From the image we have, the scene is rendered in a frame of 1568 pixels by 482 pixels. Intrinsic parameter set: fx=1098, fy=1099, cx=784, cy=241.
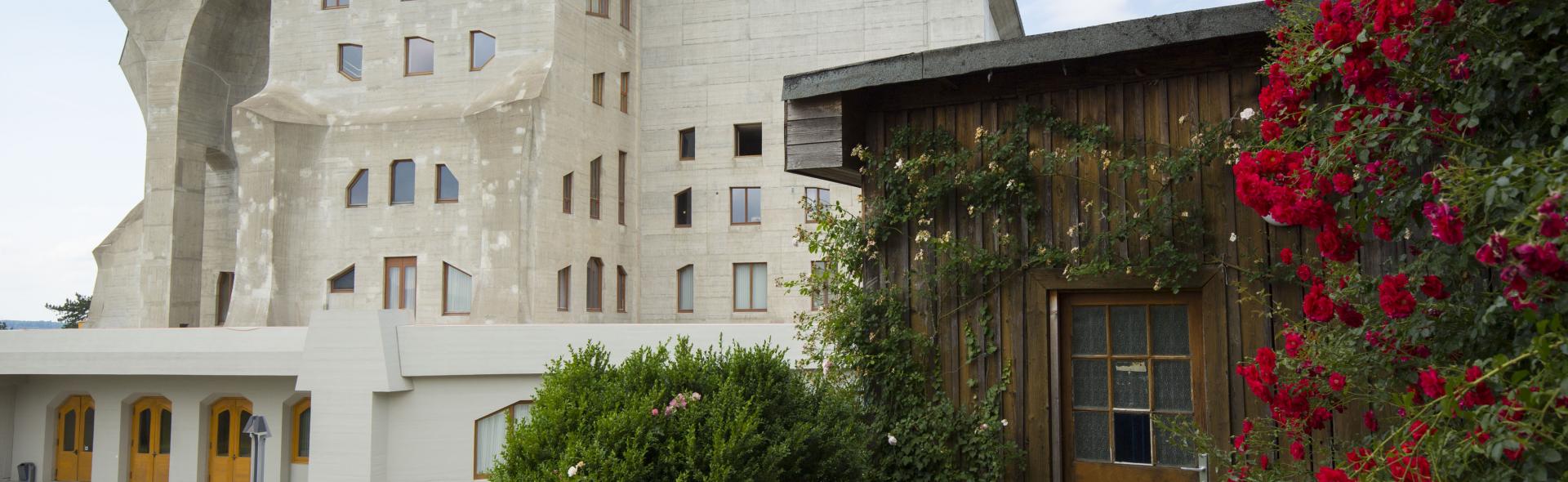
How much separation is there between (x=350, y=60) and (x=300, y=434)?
1036 cm

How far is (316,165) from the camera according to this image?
28250mm

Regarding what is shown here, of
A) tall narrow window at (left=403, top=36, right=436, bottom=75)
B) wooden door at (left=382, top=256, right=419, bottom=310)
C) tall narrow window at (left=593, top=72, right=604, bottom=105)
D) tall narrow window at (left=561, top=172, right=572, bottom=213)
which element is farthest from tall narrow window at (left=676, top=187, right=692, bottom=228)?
tall narrow window at (left=403, top=36, right=436, bottom=75)

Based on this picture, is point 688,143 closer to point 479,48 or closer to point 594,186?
point 594,186

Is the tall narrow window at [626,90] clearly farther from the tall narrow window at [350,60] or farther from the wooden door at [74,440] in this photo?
the wooden door at [74,440]

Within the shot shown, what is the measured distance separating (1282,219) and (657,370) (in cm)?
383

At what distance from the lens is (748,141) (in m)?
30.3

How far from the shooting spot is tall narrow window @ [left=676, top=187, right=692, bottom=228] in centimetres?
3047

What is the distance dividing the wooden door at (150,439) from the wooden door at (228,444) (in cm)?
105

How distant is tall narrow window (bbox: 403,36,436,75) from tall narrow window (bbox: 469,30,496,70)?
0.99 m

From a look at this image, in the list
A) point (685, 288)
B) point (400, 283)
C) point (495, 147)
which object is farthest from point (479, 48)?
point (685, 288)

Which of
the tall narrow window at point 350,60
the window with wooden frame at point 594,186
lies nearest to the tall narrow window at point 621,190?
the window with wooden frame at point 594,186

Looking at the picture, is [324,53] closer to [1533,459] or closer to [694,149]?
[694,149]

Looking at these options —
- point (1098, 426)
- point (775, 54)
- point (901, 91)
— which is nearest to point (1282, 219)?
point (1098, 426)

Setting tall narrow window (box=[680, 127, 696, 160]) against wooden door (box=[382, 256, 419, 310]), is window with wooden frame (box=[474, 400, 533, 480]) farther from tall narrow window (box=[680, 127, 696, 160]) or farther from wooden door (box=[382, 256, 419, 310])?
tall narrow window (box=[680, 127, 696, 160])
